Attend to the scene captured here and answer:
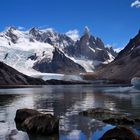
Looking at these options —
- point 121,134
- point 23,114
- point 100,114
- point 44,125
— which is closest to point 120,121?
point 100,114

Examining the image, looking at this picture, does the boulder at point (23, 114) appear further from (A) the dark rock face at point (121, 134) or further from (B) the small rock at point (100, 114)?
(A) the dark rock face at point (121, 134)

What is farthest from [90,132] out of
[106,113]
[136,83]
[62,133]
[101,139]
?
[136,83]

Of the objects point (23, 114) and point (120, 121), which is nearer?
point (120, 121)

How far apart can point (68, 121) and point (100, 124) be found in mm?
5270

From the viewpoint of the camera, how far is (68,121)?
4819cm

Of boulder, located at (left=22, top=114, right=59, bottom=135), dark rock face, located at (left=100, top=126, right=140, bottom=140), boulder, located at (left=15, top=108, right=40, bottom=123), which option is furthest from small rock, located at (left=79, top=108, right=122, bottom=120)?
dark rock face, located at (left=100, top=126, right=140, bottom=140)

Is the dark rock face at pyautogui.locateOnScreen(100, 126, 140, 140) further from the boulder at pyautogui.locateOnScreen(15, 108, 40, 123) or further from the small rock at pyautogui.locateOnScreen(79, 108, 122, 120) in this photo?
the small rock at pyautogui.locateOnScreen(79, 108, 122, 120)

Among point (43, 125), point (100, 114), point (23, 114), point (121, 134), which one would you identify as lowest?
point (121, 134)

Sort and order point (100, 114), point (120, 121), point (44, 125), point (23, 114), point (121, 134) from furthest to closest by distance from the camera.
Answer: point (100, 114)
point (23, 114)
point (120, 121)
point (44, 125)
point (121, 134)

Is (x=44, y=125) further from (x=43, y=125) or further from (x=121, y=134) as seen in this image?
(x=121, y=134)

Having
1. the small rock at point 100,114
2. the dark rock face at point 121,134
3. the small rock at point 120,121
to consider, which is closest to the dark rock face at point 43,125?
the dark rock face at point 121,134

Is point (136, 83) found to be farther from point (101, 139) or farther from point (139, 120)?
point (101, 139)

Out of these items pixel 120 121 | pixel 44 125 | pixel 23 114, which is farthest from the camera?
pixel 23 114

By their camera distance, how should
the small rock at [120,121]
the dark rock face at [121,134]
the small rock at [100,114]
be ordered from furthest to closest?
1. the small rock at [100,114]
2. the small rock at [120,121]
3. the dark rock face at [121,134]
